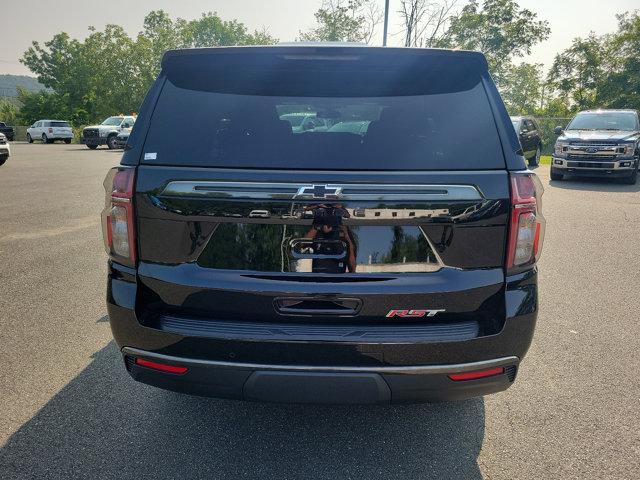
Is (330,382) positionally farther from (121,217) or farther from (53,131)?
(53,131)

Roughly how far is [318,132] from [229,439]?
1.64 meters

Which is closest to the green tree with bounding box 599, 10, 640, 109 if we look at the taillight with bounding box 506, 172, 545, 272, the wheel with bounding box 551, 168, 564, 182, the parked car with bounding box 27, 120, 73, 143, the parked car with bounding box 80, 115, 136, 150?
the wheel with bounding box 551, 168, 564, 182

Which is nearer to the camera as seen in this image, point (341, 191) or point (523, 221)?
point (341, 191)

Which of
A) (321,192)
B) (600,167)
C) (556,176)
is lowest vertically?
(556,176)

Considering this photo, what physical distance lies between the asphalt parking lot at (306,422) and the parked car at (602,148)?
10167 millimetres

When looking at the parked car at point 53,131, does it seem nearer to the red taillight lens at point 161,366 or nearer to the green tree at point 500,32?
the green tree at point 500,32

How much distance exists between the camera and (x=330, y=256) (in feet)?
6.93

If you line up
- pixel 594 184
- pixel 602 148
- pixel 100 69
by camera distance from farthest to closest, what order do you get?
pixel 100 69
pixel 594 184
pixel 602 148

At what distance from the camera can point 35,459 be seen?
2.46m

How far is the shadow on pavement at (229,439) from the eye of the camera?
2.40 meters

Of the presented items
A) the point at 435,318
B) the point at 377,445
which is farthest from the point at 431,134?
the point at 377,445

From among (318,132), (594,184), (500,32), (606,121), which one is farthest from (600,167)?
(500,32)

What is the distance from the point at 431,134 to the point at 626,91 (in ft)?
120

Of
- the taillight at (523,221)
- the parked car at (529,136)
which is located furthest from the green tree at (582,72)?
the taillight at (523,221)
